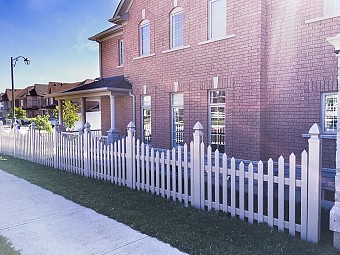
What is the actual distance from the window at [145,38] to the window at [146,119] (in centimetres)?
193

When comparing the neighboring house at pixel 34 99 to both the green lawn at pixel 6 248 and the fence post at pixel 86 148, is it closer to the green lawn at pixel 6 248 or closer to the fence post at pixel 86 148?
the fence post at pixel 86 148

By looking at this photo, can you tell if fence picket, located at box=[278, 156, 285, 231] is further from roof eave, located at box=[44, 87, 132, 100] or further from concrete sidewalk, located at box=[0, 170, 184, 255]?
roof eave, located at box=[44, 87, 132, 100]

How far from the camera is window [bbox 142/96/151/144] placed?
40.7 ft

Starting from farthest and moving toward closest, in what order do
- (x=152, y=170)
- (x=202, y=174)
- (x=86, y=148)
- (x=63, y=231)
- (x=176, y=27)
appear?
(x=176, y=27) < (x=86, y=148) < (x=152, y=170) < (x=202, y=174) < (x=63, y=231)

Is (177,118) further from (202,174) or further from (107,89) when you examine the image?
(202,174)

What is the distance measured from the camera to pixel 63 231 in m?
4.87

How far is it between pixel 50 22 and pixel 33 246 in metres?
19.3

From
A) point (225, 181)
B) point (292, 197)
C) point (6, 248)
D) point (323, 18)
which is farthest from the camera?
point (323, 18)

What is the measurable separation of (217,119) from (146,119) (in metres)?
3.93

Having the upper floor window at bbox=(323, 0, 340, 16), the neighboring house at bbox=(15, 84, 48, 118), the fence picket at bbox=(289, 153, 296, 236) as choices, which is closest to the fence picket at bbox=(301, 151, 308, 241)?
the fence picket at bbox=(289, 153, 296, 236)

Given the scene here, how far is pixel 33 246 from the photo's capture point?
171 inches

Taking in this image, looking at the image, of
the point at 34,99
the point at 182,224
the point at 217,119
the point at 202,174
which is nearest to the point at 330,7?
the point at 217,119

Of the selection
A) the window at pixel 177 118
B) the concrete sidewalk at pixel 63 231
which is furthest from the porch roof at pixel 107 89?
the concrete sidewalk at pixel 63 231

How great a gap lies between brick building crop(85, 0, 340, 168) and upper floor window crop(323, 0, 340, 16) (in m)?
0.02
